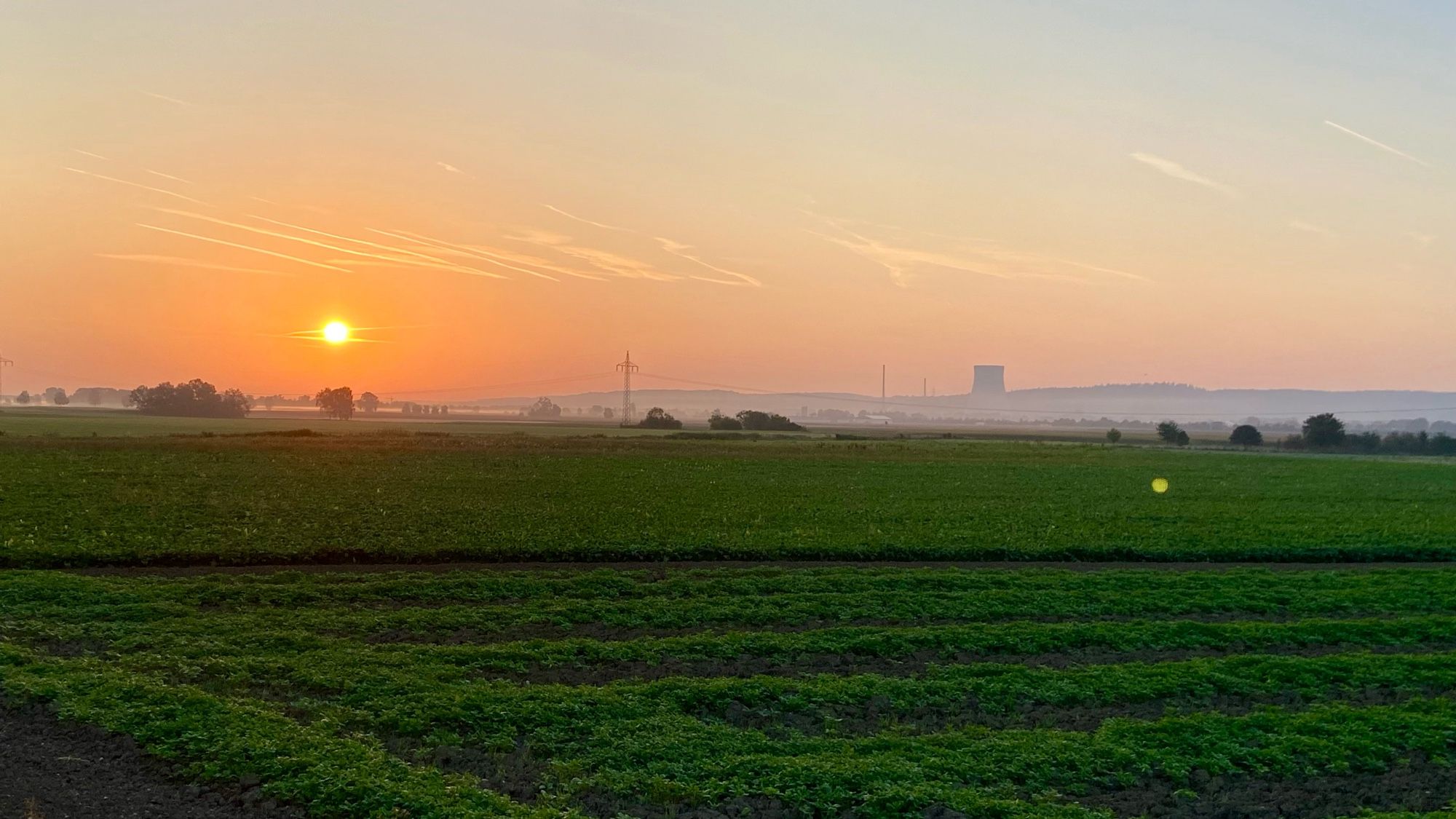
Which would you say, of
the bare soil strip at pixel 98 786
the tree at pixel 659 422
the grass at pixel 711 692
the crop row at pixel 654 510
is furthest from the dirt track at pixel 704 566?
the tree at pixel 659 422

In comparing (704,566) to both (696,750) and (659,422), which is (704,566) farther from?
(659,422)

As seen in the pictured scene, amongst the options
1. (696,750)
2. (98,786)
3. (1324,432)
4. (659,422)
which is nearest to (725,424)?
(659,422)

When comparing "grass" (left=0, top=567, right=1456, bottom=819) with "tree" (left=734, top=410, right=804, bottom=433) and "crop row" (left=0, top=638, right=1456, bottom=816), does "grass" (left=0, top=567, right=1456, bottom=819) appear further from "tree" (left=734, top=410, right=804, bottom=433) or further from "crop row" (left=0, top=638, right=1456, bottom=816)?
"tree" (left=734, top=410, right=804, bottom=433)

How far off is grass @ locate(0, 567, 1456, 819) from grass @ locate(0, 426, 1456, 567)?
554 centimetres

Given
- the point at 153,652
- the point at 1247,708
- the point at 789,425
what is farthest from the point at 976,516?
the point at 789,425

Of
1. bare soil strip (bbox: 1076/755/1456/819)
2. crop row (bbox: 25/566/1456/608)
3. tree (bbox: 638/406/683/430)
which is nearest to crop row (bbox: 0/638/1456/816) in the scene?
bare soil strip (bbox: 1076/755/1456/819)

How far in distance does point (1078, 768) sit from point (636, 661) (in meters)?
6.97

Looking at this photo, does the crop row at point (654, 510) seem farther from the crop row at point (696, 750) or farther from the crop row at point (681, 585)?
the crop row at point (696, 750)

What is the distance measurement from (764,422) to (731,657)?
152 meters

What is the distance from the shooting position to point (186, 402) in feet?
626

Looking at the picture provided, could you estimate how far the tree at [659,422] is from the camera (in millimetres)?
156250

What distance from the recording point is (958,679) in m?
13.9

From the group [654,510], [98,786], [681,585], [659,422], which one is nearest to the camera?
[98,786]

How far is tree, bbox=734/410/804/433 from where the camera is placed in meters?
162
